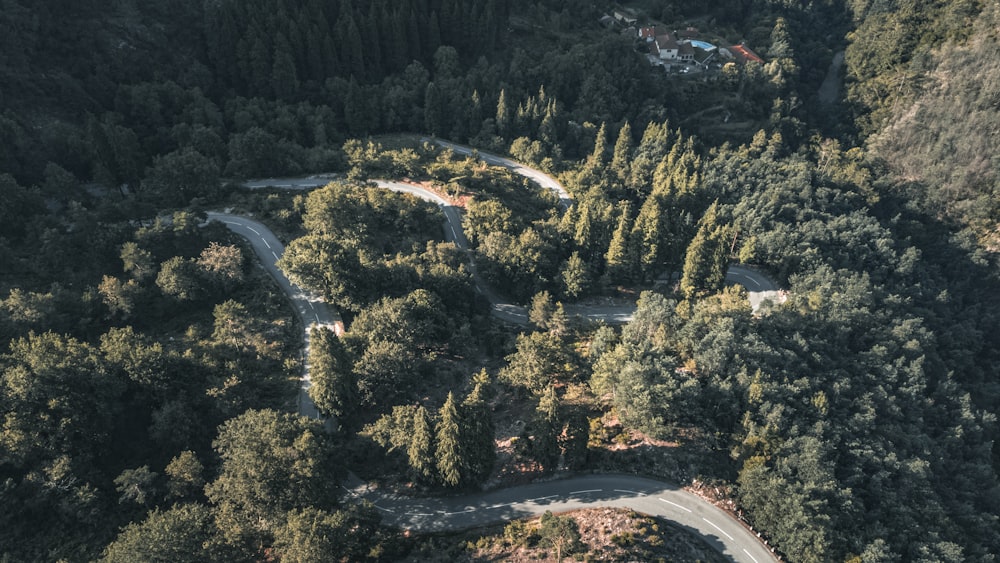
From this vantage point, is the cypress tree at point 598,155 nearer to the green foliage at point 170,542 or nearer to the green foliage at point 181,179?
the green foliage at point 181,179

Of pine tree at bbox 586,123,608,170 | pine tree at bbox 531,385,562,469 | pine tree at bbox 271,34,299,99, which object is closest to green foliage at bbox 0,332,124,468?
pine tree at bbox 531,385,562,469

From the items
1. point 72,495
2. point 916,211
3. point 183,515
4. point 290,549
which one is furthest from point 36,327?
point 916,211

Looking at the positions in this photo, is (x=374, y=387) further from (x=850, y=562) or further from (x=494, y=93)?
(x=494, y=93)

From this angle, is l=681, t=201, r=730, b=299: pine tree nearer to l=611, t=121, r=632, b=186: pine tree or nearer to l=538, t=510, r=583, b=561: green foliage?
l=611, t=121, r=632, b=186: pine tree

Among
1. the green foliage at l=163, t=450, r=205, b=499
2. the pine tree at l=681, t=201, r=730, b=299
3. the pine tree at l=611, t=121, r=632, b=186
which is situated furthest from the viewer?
the pine tree at l=611, t=121, r=632, b=186

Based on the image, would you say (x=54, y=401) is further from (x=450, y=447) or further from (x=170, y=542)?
(x=450, y=447)

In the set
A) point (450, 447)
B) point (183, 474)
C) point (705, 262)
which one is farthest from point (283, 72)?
point (450, 447)
